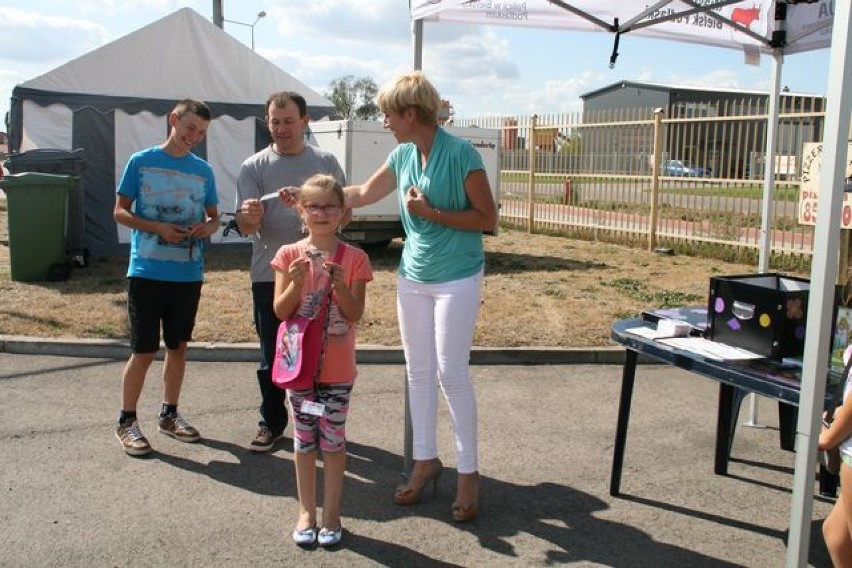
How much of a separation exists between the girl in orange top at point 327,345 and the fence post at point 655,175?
11.3 meters

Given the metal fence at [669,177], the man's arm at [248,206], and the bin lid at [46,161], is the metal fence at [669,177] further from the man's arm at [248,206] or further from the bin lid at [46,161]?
the man's arm at [248,206]

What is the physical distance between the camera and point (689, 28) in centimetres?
539

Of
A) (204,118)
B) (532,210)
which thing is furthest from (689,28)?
(532,210)

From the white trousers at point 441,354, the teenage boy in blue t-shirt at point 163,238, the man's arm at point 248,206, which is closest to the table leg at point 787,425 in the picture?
the white trousers at point 441,354

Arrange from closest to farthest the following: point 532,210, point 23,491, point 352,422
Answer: point 23,491 < point 352,422 < point 532,210

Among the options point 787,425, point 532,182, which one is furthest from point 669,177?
point 787,425

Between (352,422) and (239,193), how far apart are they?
1.69 metres

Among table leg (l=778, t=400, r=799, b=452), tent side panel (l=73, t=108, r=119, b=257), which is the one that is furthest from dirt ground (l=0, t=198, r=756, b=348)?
table leg (l=778, t=400, r=799, b=452)

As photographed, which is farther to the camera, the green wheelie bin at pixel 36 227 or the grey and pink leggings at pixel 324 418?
the green wheelie bin at pixel 36 227

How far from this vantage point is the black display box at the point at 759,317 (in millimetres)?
3240

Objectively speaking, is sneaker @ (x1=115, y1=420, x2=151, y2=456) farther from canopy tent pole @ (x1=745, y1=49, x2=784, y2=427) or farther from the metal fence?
the metal fence

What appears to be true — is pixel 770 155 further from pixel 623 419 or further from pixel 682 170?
pixel 682 170

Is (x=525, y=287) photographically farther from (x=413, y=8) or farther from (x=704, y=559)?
(x=704, y=559)

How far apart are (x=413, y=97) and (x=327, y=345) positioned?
1.12m
